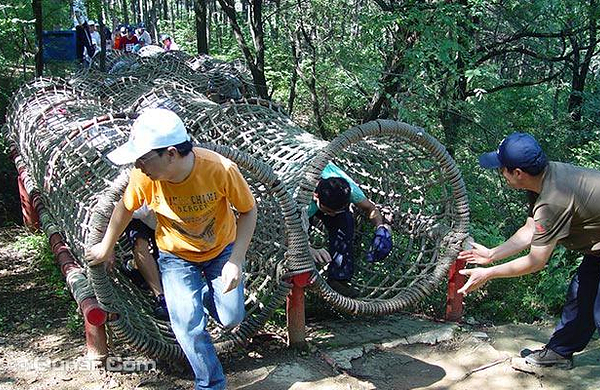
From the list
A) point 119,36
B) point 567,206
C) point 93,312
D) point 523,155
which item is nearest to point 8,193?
point 93,312

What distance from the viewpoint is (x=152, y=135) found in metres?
2.38

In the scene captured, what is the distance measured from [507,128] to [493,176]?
0.61 m

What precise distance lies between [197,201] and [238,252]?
27 centimetres

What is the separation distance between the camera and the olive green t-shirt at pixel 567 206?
2.74 metres

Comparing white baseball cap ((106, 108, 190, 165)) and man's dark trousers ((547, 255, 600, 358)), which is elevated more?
white baseball cap ((106, 108, 190, 165))

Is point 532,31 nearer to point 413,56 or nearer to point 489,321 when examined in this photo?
point 413,56

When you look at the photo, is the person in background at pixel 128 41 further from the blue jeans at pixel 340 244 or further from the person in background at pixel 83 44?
the blue jeans at pixel 340 244

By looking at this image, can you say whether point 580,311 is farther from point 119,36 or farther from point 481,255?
point 119,36

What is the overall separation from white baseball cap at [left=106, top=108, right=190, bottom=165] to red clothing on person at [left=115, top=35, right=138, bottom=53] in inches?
505

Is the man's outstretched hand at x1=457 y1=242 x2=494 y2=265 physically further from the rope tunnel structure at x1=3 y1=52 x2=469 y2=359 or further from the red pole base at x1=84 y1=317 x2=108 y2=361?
the red pole base at x1=84 y1=317 x2=108 y2=361

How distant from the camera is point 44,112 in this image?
5148 mm

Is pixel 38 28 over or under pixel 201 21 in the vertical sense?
under

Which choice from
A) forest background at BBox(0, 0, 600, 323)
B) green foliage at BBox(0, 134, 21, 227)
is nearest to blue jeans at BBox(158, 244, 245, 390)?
forest background at BBox(0, 0, 600, 323)

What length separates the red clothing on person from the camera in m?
14.8
